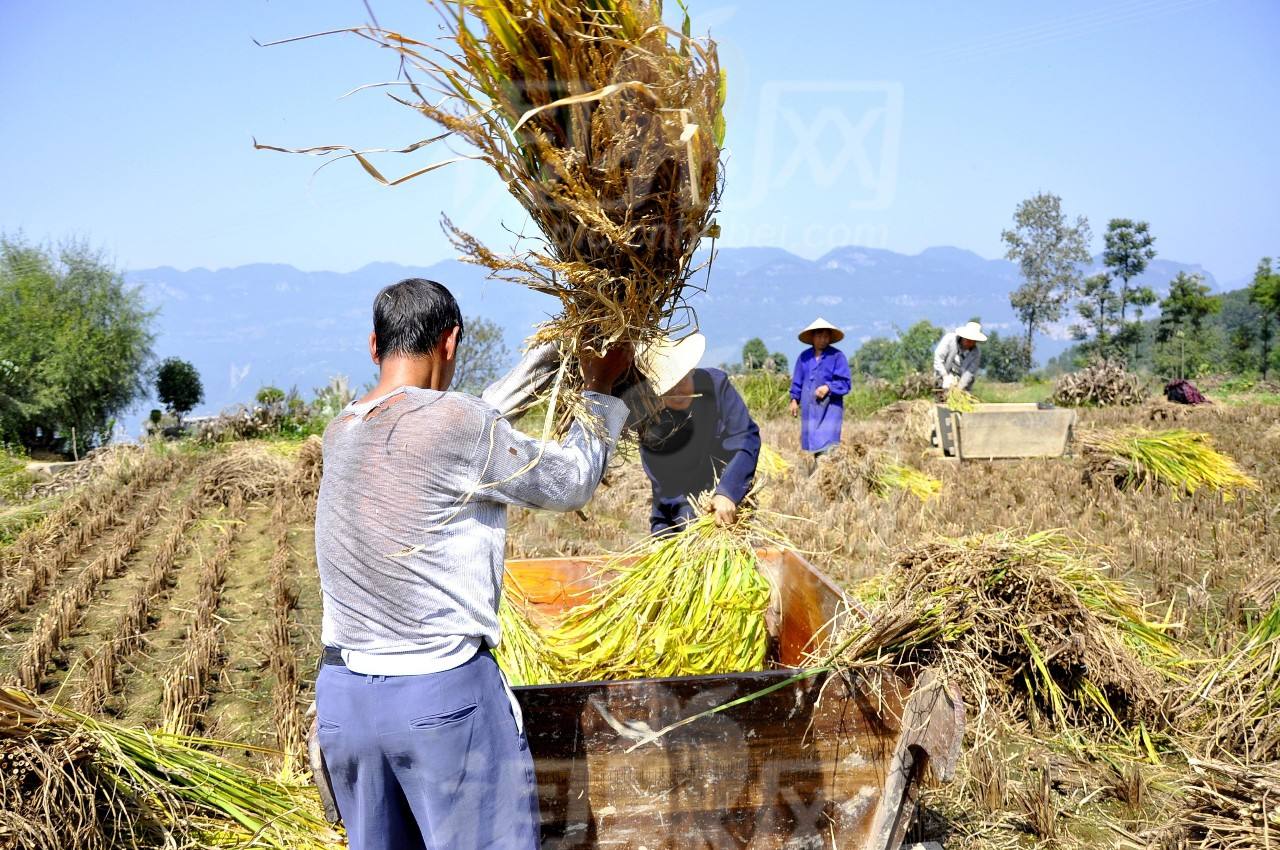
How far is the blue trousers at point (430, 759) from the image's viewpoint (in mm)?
1743

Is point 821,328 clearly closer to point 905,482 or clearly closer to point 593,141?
point 905,482

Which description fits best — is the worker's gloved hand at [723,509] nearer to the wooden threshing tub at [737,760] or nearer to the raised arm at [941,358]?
the wooden threshing tub at [737,760]

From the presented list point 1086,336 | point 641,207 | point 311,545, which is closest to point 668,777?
point 641,207

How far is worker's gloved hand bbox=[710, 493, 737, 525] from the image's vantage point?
120 inches

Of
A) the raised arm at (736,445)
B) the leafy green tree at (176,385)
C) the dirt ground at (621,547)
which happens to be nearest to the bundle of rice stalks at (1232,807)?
the dirt ground at (621,547)

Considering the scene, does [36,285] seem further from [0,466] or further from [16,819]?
[16,819]

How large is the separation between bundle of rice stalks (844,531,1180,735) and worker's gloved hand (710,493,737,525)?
659 mm

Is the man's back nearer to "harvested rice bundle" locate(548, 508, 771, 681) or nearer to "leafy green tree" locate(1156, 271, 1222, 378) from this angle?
"harvested rice bundle" locate(548, 508, 771, 681)

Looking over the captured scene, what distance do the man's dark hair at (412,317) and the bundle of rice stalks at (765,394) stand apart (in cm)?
1330

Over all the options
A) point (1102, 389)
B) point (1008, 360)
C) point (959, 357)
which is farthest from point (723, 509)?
point (1008, 360)

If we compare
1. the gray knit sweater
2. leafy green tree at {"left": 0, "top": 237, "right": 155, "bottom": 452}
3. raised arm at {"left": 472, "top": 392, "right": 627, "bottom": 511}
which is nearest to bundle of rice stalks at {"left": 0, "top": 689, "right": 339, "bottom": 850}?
the gray knit sweater

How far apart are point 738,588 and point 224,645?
367 centimetres

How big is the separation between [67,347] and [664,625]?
26370mm

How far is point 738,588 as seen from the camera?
284cm
